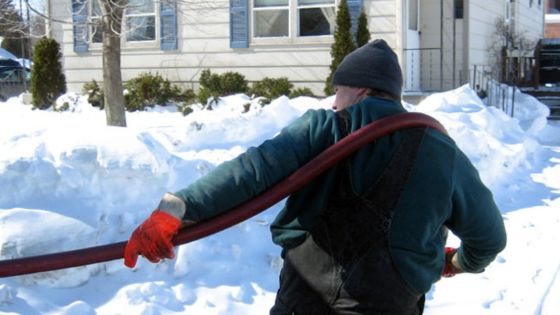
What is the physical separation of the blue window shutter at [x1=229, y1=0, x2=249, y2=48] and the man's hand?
507 inches

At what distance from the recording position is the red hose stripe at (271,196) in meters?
2.03

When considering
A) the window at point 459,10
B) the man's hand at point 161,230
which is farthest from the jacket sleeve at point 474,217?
the window at point 459,10

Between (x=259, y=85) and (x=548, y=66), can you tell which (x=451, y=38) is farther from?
(x=548, y=66)

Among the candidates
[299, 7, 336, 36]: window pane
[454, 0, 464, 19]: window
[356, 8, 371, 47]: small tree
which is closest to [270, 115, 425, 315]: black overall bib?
[356, 8, 371, 47]: small tree

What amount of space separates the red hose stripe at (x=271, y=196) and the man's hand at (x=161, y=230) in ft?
0.17

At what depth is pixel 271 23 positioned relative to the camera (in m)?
14.5

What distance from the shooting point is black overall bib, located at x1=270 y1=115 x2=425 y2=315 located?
2135 mm

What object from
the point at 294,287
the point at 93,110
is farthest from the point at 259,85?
the point at 294,287

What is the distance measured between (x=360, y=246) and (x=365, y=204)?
13cm

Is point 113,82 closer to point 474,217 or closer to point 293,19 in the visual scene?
point 293,19

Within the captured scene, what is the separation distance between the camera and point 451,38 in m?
14.6

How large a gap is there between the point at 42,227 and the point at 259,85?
372 inches

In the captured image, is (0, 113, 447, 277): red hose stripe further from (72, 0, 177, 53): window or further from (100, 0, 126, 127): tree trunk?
(72, 0, 177, 53): window

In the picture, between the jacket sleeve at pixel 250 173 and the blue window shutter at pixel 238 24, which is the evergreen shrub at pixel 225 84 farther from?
the jacket sleeve at pixel 250 173
